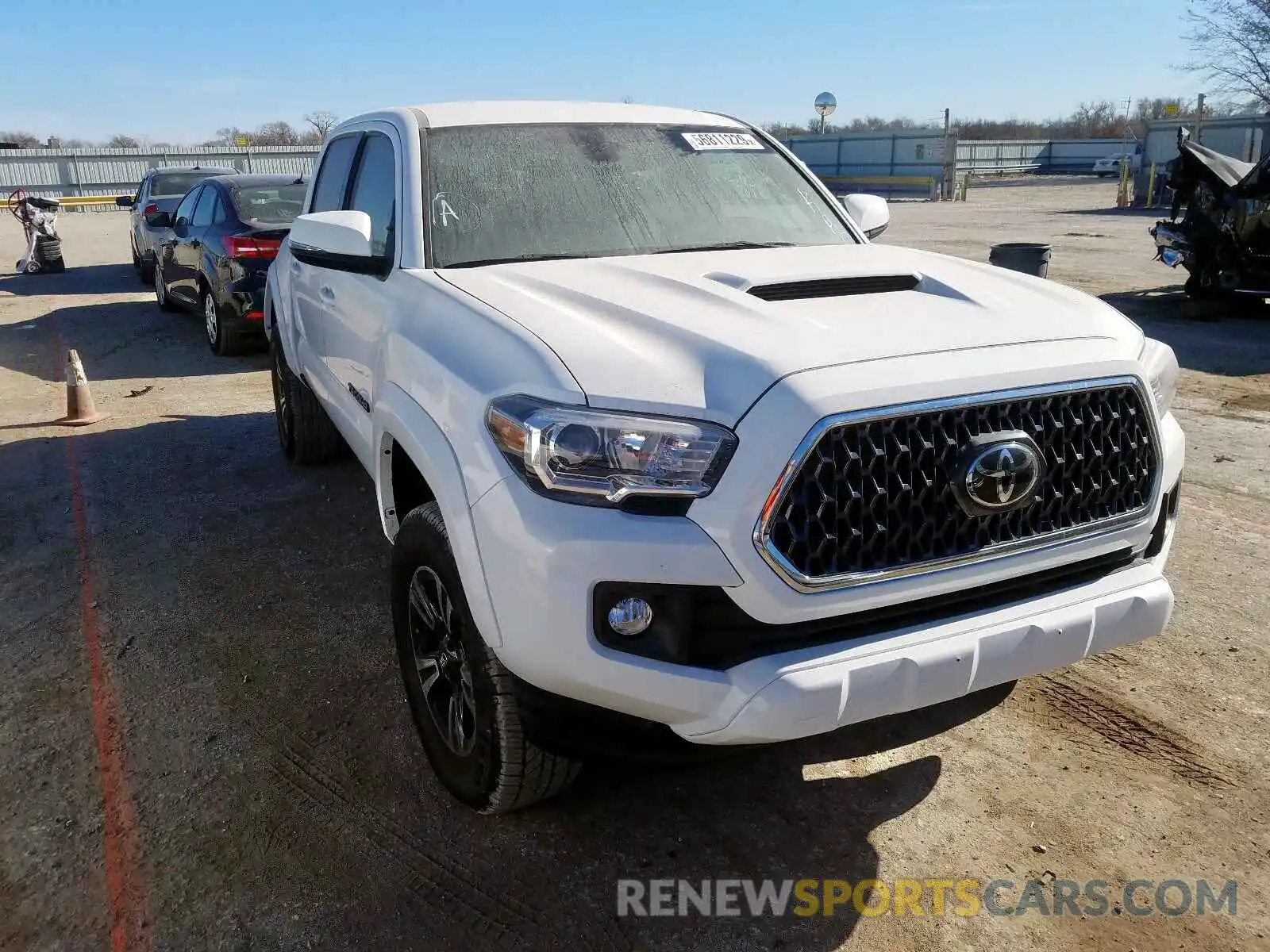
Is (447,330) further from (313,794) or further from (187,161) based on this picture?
(187,161)

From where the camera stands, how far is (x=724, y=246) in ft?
11.9

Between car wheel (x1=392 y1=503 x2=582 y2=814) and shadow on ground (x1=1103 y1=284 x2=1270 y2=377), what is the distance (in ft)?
25.1

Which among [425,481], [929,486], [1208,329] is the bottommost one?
[1208,329]

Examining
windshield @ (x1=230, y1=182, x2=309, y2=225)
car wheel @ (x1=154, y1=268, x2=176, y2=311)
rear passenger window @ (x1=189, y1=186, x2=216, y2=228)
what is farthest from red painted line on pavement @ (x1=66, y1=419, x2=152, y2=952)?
car wheel @ (x1=154, y1=268, x2=176, y2=311)

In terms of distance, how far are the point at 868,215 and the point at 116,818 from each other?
3377mm

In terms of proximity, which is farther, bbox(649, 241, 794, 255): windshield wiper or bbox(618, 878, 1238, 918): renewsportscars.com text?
bbox(649, 241, 794, 255): windshield wiper

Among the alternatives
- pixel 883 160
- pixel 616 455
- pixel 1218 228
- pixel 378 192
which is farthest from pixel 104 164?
pixel 616 455

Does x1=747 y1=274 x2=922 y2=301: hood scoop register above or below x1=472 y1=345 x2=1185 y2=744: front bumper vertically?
above

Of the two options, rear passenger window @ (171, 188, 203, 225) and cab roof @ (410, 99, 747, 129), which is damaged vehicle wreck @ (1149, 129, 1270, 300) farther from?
rear passenger window @ (171, 188, 203, 225)

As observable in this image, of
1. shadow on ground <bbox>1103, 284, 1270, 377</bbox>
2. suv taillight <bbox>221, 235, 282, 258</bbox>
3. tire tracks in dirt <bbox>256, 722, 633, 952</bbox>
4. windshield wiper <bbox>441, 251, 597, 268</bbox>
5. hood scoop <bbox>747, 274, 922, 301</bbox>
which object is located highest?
windshield wiper <bbox>441, 251, 597, 268</bbox>

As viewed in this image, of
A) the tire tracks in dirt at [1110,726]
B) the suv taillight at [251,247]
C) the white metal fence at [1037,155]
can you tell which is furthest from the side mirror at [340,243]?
the white metal fence at [1037,155]

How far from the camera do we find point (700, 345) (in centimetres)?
237

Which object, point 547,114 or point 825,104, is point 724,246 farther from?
point 825,104

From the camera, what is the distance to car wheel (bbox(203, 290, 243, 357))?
9.37m
